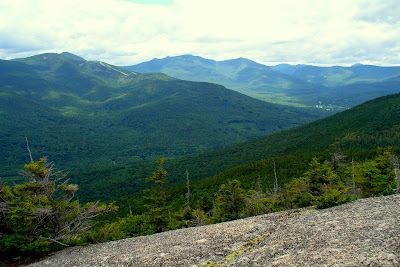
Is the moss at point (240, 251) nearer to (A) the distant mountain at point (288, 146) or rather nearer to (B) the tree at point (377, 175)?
(B) the tree at point (377, 175)

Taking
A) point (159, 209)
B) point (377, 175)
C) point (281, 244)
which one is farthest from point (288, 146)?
point (281, 244)

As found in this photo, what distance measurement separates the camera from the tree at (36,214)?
2132cm

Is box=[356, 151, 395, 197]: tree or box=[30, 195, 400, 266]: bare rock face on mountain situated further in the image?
box=[356, 151, 395, 197]: tree

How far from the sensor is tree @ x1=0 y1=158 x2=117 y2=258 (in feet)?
69.9

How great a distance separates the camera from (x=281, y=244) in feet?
49.1

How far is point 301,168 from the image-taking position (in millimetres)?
73000

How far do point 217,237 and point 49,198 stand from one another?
16.2 metres

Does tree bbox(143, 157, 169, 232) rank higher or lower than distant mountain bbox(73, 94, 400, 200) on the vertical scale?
higher

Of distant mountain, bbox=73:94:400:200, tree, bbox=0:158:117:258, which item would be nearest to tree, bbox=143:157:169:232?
tree, bbox=0:158:117:258

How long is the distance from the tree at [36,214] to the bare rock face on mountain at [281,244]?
83.0 inches

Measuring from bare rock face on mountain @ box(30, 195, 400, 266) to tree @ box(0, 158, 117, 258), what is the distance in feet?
6.91

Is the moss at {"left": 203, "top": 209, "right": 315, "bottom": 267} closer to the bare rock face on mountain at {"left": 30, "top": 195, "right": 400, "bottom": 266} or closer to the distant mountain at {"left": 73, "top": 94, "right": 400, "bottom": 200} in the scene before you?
the bare rock face on mountain at {"left": 30, "top": 195, "right": 400, "bottom": 266}

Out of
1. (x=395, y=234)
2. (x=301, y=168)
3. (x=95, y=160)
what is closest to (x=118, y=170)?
(x=95, y=160)

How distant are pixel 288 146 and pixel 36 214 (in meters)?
117
